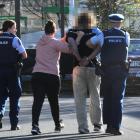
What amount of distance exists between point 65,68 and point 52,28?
31.9 feet

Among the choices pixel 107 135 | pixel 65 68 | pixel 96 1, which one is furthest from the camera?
pixel 96 1

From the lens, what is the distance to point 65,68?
64.5 ft

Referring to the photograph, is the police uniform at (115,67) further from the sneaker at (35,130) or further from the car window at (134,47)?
the car window at (134,47)

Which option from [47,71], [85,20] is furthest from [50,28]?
[47,71]

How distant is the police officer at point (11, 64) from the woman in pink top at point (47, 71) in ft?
1.48

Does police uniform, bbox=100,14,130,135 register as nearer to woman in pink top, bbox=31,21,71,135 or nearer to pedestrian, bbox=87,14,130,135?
pedestrian, bbox=87,14,130,135

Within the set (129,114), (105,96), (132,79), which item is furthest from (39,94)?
(132,79)

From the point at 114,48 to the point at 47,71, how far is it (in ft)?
3.68

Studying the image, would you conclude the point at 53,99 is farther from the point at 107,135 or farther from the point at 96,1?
the point at 96,1

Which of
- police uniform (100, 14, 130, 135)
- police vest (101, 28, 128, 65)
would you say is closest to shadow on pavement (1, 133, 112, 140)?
police uniform (100, 14, 130, 135)

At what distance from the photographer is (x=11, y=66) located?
10.2m

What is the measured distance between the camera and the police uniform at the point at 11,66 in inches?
402

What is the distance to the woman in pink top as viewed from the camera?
32.4ft

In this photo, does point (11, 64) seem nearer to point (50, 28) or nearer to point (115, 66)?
point (50, 28)
